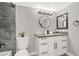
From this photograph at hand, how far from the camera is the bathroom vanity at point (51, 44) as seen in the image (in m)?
1.78

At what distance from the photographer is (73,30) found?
191cm

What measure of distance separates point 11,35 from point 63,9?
1.96 meters

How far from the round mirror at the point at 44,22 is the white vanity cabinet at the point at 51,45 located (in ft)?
1.90

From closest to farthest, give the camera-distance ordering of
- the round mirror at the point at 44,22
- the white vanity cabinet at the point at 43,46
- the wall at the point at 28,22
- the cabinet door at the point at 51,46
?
1. the white vanity cabinet at the point at 43,46
2. the cabinet door at the point at 51,46
3. the wall at the point at 28,22
4. the round mirror at the point at 44,22

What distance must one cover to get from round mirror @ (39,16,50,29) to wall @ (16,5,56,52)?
0.39 feet

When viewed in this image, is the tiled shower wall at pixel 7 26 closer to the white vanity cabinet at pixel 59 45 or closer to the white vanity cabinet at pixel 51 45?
the white vanity cabinet at pixel 51 45

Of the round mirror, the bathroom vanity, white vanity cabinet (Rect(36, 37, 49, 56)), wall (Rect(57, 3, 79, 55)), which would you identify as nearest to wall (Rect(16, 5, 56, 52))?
the round mirror

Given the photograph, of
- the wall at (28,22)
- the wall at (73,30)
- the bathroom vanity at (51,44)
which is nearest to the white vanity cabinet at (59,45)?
the bathroom vanity at (51,44)

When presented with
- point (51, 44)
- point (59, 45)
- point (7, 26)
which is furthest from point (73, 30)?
point (7, 26)

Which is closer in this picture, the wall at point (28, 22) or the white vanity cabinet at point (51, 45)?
the white vanity cabinet at point (51, 45)

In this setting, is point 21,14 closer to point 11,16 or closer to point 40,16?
point 11,16

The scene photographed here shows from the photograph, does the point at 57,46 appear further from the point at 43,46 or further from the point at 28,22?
the point at 28,22

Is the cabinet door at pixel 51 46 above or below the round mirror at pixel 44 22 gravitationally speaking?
below

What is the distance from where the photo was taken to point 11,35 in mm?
1938
